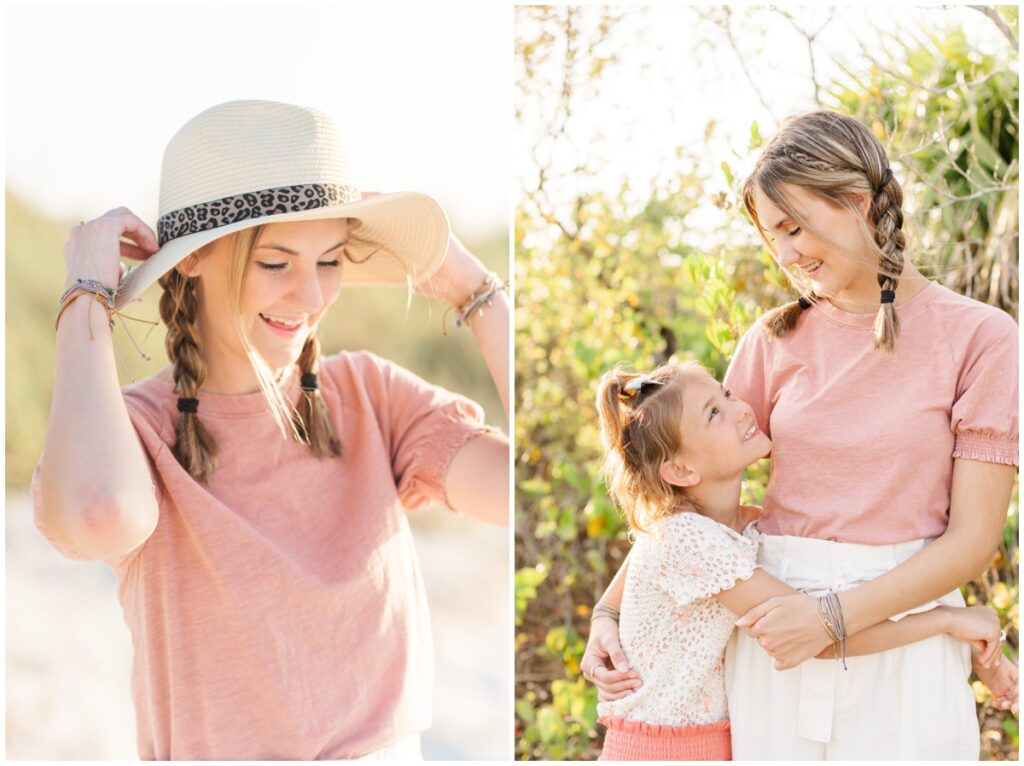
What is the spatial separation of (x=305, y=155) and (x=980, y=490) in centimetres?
134

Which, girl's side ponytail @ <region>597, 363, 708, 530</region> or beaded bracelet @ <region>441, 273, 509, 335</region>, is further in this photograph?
beaded bracelet @ <region>441, 273, 509, 335</region>

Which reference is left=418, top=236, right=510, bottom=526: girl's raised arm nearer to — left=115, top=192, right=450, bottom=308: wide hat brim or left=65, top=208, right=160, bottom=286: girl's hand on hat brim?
left=115, top=192, right=450, bottom=308: wide hat brim

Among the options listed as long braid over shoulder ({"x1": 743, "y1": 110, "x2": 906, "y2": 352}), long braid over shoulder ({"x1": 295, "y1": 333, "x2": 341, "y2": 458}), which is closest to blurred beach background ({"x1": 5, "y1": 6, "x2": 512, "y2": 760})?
long braid over shoulder ({"x1": 295, "y1": 333, "x2": 341, "y2": 458})

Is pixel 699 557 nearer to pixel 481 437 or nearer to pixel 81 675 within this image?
pixel 481 437

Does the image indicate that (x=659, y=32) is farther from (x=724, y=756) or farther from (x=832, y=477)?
(x=724, y=756)

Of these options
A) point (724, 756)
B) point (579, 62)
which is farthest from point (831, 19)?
point (724, 756)

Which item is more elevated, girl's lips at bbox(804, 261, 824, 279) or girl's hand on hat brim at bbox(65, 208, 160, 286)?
girl's hand on hat brim at bbox(65, 208, 160, 286)

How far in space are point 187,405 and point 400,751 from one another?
78cm

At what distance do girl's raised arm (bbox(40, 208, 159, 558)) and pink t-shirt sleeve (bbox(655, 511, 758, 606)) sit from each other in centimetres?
92

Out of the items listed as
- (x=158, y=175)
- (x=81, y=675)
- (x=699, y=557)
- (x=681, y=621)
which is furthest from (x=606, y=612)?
(x=81, y=675)

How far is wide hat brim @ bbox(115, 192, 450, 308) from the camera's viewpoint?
5.80 ft

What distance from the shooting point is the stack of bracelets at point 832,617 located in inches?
68.1

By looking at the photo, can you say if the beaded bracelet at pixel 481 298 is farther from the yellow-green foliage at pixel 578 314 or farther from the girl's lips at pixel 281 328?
the yellow-green foliage at pixel 578 314

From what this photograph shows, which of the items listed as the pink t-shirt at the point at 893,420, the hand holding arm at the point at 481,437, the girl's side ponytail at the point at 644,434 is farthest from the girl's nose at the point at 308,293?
the pink t-shirt at the point at 893,420
